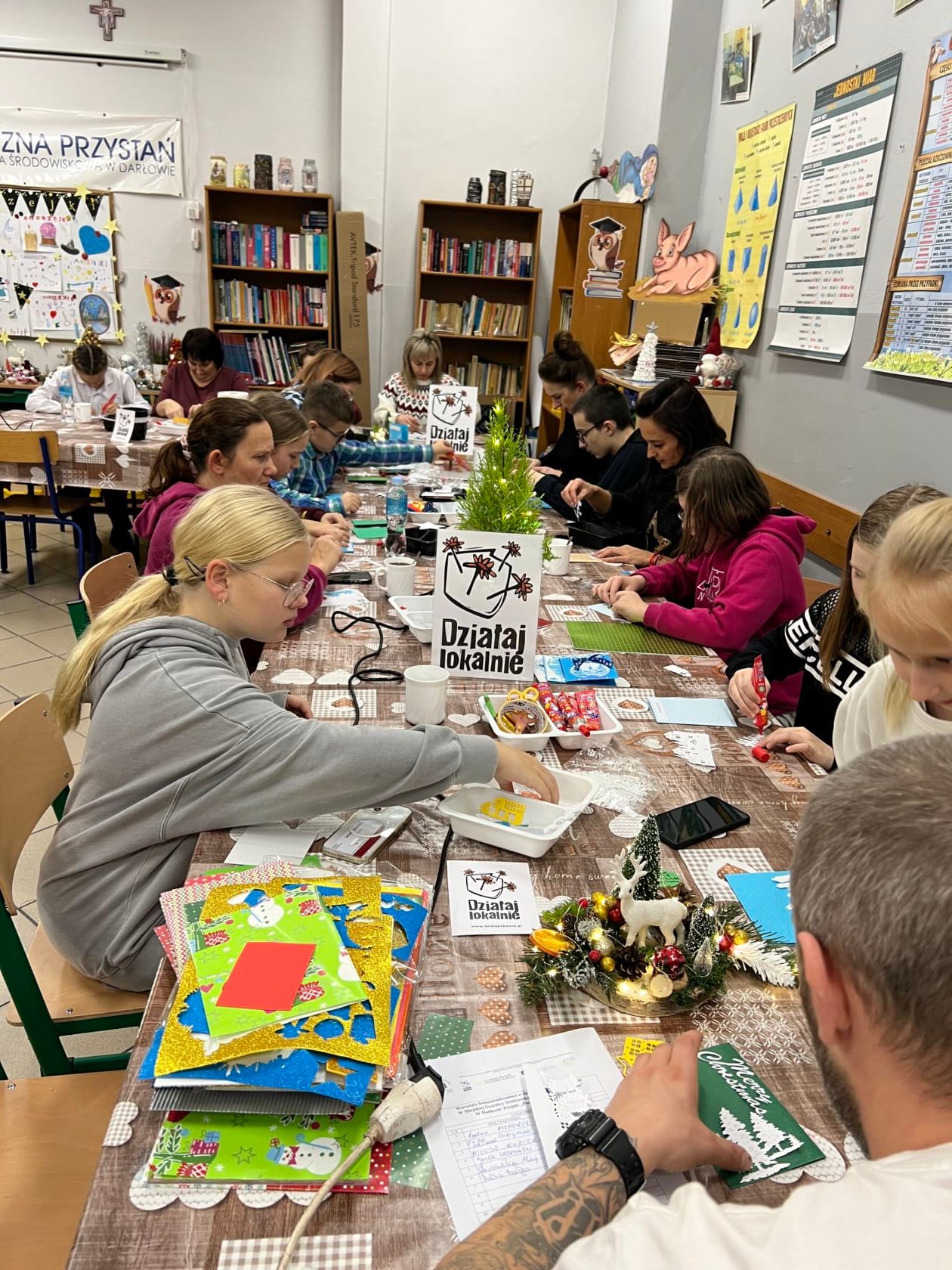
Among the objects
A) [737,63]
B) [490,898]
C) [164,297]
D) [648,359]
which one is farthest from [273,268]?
[490,898]

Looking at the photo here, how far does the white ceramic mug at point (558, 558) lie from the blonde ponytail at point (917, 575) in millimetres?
1372

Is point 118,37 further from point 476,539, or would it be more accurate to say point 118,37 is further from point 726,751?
point 726,751

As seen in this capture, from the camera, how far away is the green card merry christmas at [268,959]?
85cm

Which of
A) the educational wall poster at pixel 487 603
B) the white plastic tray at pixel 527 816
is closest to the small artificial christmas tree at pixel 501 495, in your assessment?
the educational wall poster at pixel 487 603

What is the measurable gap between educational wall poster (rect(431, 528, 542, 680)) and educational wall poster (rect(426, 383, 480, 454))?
8.86 ft

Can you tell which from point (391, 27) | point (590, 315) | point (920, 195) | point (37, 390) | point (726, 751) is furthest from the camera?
point (391, 27)

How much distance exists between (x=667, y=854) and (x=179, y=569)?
0.92 m

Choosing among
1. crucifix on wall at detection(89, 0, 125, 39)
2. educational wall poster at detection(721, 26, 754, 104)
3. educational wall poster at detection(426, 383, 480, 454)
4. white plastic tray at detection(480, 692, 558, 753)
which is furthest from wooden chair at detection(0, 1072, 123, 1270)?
crucifix on wall at detection(89, 0, 125, 39)

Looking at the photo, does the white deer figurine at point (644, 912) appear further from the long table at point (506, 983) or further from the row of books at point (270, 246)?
the row of books at point (270, 246)

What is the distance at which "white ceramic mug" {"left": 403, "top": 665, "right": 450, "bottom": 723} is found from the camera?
1.59 m

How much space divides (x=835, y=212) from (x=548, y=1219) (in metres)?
3.41

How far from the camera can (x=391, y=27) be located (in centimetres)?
564

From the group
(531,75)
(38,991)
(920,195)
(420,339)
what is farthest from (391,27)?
(38,991)

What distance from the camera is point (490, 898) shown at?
45.4 inches
